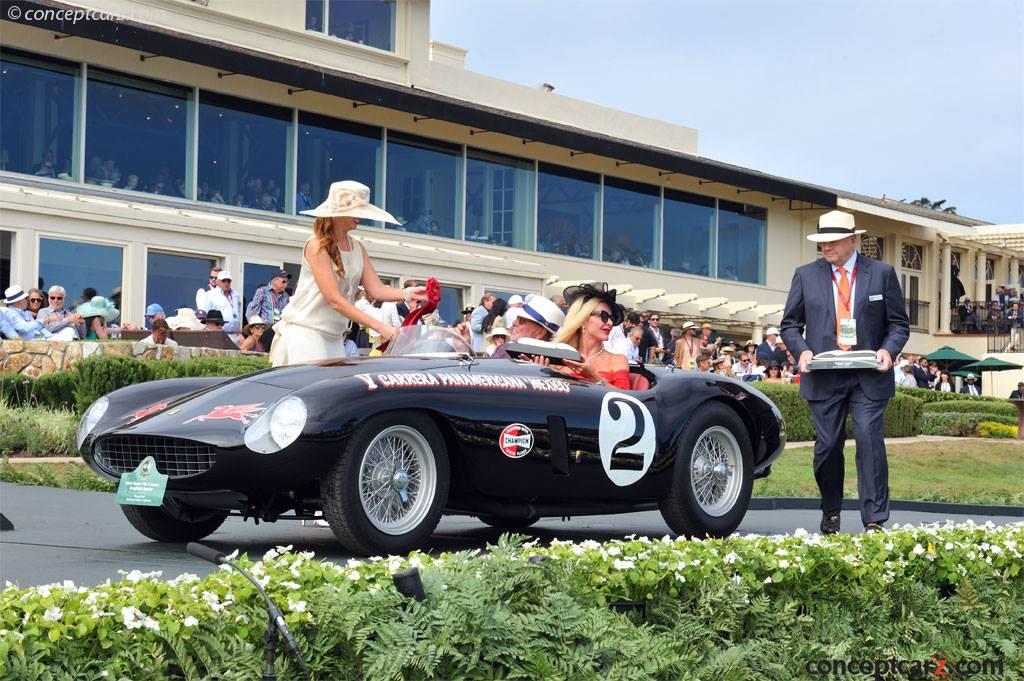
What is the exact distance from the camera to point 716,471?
28.7 feet

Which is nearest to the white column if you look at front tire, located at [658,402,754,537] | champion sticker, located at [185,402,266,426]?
front tire, located at [658,402,754,537]

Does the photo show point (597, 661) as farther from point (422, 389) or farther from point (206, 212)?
point (206, 212)

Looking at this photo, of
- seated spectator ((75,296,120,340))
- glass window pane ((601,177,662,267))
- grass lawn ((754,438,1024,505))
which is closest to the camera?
grass lawn ((754,438,1024,505))

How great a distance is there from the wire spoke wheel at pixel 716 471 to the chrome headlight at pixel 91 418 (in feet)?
11.3

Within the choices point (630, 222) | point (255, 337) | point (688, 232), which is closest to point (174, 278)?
point (255, 337)

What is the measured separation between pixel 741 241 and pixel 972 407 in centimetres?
1155

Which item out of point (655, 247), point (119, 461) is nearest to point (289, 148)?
point (655, 247)

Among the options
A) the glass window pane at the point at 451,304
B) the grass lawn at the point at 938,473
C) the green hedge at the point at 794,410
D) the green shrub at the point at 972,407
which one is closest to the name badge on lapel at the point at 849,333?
the grass lawn at the point at 938,473

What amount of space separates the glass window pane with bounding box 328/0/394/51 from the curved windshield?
72.7ft

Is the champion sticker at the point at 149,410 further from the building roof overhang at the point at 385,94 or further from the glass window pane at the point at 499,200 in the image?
the glass window pane at the point at 499,200

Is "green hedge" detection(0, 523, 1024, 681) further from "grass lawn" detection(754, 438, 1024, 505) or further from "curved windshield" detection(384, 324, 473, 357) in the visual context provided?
"grass lawn" detection(754, 438, 1024, 505)

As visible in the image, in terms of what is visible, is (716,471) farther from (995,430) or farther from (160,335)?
(995,430)

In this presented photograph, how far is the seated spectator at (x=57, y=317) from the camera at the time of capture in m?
17.8

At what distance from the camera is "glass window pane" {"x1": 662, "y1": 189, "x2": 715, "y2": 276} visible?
121ft
